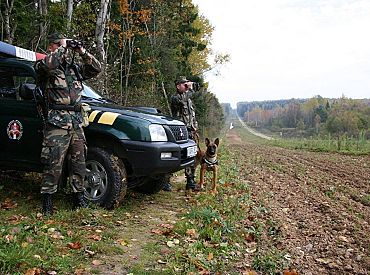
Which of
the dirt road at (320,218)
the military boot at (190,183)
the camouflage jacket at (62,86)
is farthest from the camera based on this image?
the military boot at (190,183)

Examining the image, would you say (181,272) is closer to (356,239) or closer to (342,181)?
(356,239)

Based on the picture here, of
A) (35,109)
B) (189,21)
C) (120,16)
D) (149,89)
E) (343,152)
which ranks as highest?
(189,21)

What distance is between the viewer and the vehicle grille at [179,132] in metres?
5.68

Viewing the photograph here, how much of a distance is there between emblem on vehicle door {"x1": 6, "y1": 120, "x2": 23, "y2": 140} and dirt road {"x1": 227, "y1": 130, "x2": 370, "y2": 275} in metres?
3.43

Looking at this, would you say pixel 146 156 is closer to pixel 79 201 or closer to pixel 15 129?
pixel 79 201

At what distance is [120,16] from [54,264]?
19.9m

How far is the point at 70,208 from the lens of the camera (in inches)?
206

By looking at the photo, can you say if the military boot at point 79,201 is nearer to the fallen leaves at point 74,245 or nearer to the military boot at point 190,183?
the fallen leaves at point 74,245

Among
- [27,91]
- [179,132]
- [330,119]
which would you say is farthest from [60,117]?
[330,119]

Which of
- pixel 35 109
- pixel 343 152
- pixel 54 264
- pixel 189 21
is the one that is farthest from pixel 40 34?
pixel 189 21

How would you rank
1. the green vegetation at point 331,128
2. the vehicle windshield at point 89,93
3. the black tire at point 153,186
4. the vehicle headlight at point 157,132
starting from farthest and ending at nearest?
the green vegetation at point 331,128 → the black tire at point 153,186 → the vehicle windshield at point 89,93 → the vehicle headlight at point 157,132

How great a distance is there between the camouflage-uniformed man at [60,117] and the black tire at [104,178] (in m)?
0.35

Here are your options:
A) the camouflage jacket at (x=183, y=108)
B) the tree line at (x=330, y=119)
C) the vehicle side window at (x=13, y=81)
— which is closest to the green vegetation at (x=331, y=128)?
the tree line at (x=330, y=119)

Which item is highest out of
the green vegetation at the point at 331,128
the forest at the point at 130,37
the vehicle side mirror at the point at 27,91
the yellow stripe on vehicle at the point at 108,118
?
the forest at the point at 130,37
